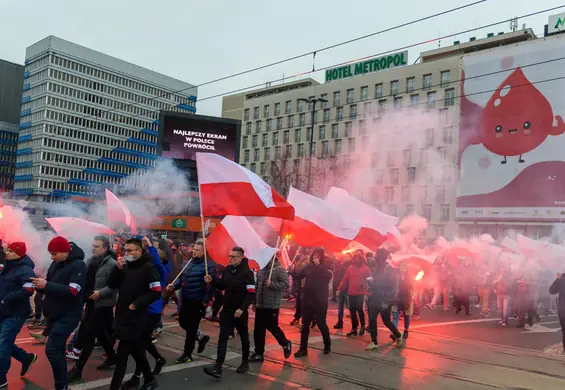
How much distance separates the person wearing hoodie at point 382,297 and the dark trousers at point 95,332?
14.2 ft

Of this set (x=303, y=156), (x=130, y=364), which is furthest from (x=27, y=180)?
(x=130, y=364)

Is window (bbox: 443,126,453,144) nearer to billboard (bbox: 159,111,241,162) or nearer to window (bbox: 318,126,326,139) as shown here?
window (bbox: 318,126,326,139)

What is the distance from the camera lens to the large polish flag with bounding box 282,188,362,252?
38.3 ft

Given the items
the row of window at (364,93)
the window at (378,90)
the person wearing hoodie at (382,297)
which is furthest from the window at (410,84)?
the person wearing hoodie at (382,297)

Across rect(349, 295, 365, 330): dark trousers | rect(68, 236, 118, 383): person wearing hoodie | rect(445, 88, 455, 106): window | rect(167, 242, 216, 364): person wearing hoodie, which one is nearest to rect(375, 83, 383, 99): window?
rect(445, 88, 455, 106): window

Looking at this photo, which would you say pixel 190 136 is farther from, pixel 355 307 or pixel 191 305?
pixel 191 305

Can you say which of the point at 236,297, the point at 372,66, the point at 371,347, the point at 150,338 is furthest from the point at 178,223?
the point at 372,66

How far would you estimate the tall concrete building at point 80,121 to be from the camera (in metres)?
83.2

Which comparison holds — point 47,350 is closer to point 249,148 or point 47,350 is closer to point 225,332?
point 225,332

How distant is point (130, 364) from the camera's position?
6875 mm

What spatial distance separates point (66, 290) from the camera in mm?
5262

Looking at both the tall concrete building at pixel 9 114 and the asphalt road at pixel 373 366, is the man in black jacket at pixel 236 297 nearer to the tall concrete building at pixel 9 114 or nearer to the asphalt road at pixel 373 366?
the asphalt road at pixel 373 366

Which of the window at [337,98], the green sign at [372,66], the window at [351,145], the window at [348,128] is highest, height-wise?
the green sign at [372,66]

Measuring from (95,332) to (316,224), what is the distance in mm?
6218
